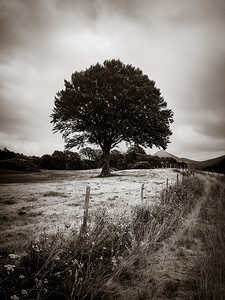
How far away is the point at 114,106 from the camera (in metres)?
19.3

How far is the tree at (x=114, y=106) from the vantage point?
1880 centimetres

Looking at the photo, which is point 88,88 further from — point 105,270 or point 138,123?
point 105,270

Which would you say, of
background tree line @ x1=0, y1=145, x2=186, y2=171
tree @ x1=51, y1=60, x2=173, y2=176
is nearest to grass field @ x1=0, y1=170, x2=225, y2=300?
tree @ x1=51, y1=60, x2=173, y2=176

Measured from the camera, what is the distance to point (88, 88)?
19438 mm

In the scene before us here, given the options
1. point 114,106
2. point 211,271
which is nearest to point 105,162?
point 114,106

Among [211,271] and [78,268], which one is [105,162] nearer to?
[78,268]

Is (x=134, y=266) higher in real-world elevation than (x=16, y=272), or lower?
lower

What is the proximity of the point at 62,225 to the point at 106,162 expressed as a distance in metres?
17.5

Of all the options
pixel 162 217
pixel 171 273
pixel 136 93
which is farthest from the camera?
pixel 136 93

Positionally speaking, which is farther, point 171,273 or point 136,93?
point 136,93

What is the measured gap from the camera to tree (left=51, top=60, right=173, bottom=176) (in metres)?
18.8

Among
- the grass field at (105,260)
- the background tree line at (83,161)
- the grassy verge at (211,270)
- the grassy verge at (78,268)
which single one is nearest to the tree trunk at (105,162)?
the background tree line at (83,161)

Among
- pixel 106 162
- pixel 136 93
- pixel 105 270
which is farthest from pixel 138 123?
pixel 105 270

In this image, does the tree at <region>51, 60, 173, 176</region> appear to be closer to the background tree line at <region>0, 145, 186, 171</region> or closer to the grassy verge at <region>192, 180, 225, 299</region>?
the background tree line at <region>0, 145, 186, 171</region>
